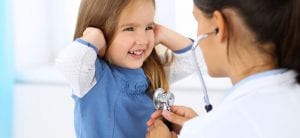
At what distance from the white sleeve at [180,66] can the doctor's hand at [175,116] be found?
218 millimetres

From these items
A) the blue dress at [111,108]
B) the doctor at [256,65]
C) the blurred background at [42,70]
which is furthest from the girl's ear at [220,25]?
the blurred background at [42,70]

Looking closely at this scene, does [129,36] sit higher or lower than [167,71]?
higher

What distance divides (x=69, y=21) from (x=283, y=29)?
1621 mm

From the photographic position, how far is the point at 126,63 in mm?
1197

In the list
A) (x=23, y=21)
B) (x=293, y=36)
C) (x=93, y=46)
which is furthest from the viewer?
(x=23, y=21)

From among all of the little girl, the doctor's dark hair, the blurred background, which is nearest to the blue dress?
the little girl

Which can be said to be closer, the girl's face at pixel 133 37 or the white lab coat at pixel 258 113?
the white lab coat at pixel 258 113

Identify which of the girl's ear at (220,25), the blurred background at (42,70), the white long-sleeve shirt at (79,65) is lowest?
the blurred background at (42,70)

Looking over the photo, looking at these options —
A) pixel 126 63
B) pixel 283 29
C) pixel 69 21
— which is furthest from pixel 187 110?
pixel 69 21

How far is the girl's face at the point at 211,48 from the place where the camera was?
2.91 ft

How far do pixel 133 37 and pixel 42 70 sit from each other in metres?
1.17

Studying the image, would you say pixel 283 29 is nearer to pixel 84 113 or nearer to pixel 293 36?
pixel 293 36

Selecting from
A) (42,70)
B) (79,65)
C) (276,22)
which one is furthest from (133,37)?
(42,70)

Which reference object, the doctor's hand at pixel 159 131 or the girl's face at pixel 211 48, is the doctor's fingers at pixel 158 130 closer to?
the doctor's hand at pixel 159 131
